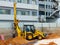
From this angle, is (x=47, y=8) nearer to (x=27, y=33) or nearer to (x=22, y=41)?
(x=27, y=33)

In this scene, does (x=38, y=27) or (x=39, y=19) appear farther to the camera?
(x=39, y=19)

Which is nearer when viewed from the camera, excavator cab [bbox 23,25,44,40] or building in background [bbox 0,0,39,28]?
excavator cab [bbox 23,25,44,40]

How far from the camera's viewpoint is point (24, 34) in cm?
2203

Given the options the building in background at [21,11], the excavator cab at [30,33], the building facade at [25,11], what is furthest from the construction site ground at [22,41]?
the building in background at [21,11]

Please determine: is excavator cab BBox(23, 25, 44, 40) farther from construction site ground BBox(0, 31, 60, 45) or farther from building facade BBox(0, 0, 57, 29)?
building facade BBox(0, 0, 57, 29)

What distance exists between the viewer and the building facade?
2947cm

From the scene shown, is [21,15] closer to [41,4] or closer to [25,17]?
[25,17]

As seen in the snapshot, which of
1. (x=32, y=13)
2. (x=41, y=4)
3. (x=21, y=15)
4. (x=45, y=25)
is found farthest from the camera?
(x=41, y=4)

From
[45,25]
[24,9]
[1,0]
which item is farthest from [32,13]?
[1,0]

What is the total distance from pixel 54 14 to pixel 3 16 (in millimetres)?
14432

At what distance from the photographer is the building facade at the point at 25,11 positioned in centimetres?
2947

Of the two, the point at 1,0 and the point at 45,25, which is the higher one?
the point at 1,0

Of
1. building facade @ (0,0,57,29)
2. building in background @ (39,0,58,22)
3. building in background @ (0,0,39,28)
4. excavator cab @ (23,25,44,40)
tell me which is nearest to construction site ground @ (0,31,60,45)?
excavator cab @ (23,25,44,40)

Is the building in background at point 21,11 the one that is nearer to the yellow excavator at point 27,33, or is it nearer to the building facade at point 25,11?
the building facade at point 25,11
